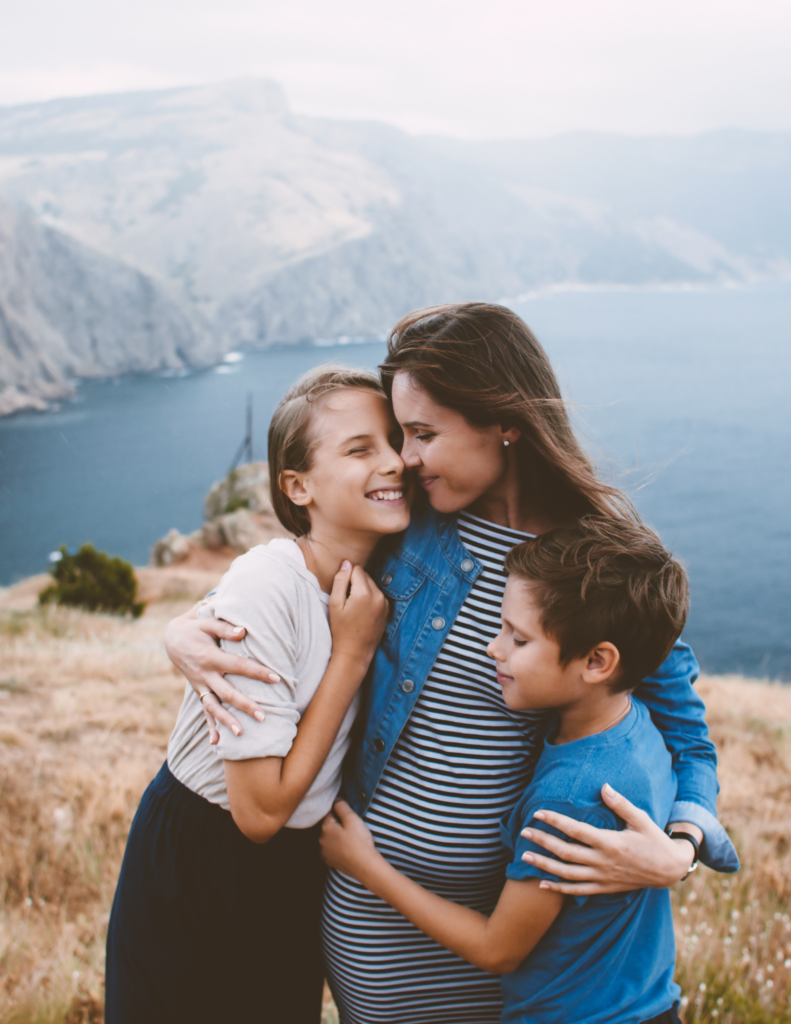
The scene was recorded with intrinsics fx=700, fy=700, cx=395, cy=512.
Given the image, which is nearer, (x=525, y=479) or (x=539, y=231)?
(x=525, y=479)

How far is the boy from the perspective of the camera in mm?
1306

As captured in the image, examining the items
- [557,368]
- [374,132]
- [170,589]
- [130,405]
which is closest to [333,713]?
[557,368]

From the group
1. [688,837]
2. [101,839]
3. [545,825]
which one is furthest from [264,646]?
[101,839]

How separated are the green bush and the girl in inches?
617

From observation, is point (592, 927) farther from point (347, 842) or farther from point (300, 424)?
point (300, 424)

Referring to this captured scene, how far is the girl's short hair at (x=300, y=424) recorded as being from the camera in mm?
1667

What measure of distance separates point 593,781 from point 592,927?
0.30 meters

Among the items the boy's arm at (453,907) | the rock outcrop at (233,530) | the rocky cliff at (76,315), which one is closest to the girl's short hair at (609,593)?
the boy's arm at (453,907)

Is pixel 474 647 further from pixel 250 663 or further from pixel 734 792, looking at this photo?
pixel 734 792

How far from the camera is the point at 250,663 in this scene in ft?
4.58

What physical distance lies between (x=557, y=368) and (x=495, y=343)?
14.7 inches

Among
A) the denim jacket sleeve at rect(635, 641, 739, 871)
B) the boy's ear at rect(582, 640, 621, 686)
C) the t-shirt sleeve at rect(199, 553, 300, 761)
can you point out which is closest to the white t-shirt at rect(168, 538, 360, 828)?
the t-shirt sleeve at rect(199, 553, 300, 761)

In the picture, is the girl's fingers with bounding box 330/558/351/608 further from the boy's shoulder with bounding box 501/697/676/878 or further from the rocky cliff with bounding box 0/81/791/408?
the rocky cliff with bounding box 0/81/791/408

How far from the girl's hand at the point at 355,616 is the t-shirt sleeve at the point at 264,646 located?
0.09m
